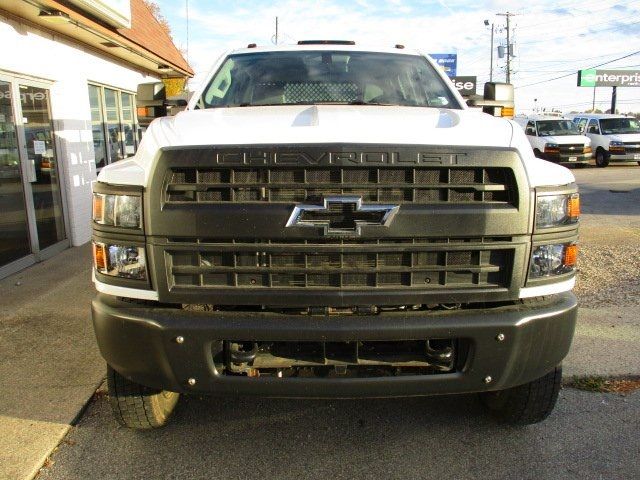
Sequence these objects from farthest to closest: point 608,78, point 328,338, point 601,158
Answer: point 608,78 → point 601,158 → point 328,338

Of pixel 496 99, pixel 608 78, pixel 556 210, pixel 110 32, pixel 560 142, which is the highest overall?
pixel 608 78

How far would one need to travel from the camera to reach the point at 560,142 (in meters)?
23.1

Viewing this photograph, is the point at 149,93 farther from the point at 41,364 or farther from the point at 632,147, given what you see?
the point at 632,147

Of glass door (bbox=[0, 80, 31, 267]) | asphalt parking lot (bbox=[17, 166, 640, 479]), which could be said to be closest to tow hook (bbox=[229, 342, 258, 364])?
asphalt parking lot (bbox=[17, 166, 640, 479])

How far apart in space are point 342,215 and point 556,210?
1.01m

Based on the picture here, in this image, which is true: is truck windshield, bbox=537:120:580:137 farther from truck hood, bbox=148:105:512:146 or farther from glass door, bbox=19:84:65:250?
truck hood, bbox=148:105:512:146

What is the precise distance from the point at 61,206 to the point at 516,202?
23.4 ft

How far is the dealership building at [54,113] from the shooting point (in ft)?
21.7

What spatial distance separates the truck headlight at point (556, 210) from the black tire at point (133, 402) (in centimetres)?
215

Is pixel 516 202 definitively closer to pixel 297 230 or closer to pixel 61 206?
pixel 297 230

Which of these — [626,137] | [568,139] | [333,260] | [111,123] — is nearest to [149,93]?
[333,260]

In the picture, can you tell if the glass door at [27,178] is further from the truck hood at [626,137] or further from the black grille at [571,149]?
the truck hood at [626,137]

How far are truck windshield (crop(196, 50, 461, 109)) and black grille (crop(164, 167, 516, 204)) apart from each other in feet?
4.64

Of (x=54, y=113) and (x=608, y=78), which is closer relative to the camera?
(x=54, y=113)
